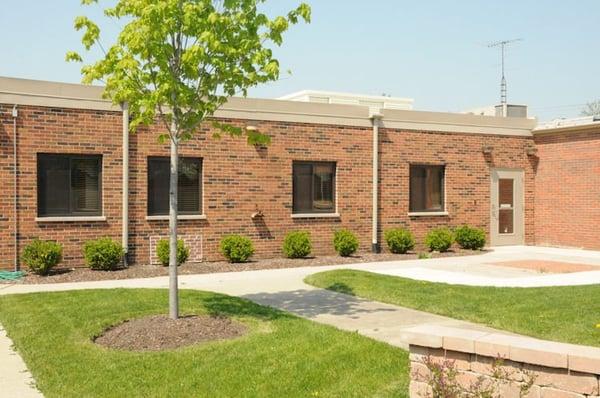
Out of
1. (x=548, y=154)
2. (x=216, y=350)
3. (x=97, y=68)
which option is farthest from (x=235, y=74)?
(x=548, y=154)

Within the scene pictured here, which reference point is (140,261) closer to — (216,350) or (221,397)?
(216,350)

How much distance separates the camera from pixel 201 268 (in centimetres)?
1495

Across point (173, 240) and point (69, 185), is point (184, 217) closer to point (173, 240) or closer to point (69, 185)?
point (69, 185)

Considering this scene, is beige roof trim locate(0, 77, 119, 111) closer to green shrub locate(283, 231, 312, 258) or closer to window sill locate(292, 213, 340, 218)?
green shrub locate(283, 231, 312, 258)

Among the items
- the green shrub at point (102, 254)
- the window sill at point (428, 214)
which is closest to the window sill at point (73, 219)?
the green shrub at point (102, 254)

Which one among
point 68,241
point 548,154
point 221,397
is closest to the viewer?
point 221,397

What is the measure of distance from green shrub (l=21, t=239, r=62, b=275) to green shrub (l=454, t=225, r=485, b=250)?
11379mm

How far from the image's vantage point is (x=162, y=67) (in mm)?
8016

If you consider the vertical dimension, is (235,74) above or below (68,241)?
above

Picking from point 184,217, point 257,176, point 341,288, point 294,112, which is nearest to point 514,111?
point 294,112

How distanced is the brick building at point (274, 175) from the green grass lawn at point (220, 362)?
582cm

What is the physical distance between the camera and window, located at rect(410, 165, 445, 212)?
1958 cm

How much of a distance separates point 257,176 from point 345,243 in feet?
9.67

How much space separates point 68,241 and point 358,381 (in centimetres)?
1022
